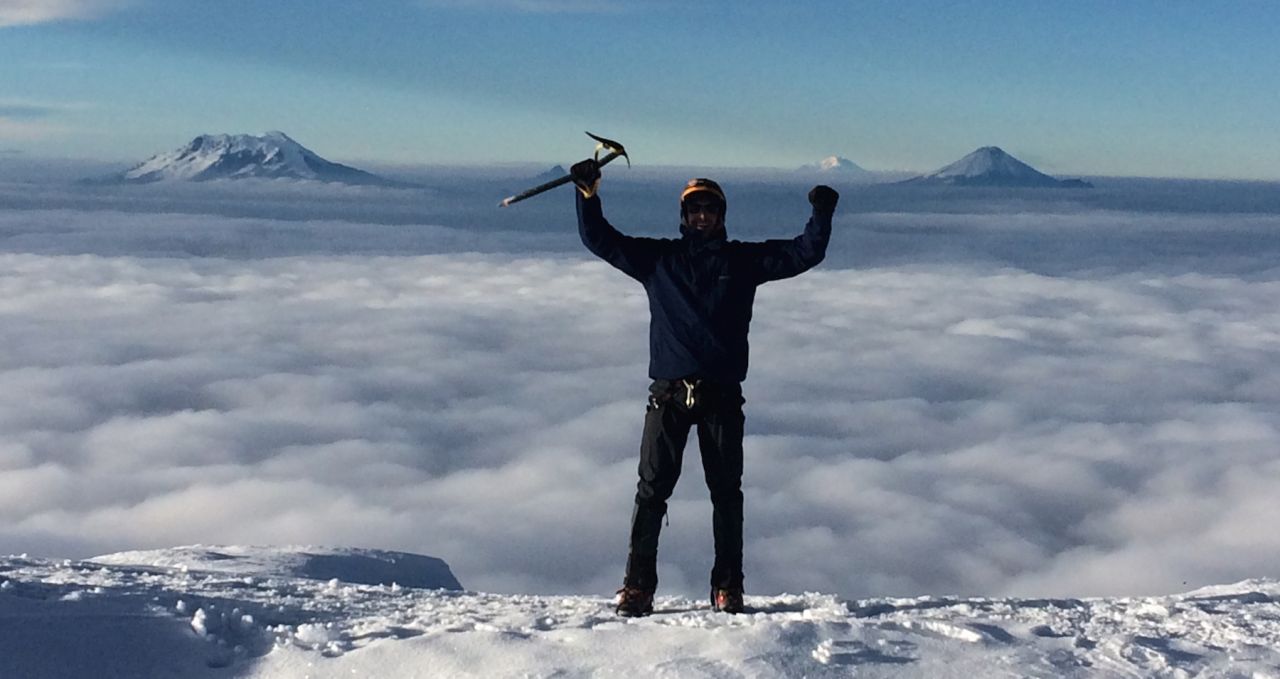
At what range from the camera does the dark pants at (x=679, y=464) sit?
6.35 m

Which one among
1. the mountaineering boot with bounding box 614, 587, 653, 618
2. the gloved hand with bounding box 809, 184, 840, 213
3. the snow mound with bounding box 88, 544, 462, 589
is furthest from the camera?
the snow mound with bounding box 88, 544, 462, 589

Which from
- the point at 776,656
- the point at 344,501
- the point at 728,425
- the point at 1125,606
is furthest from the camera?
the point at 344,501

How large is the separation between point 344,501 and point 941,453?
103 meters

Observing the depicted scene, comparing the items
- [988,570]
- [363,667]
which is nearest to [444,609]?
[363,667]

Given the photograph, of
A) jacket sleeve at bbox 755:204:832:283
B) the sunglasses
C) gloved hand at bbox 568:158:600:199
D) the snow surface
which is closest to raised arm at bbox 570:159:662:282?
gloved hand at bbox 568:158:600:199

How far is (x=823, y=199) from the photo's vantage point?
6.24m

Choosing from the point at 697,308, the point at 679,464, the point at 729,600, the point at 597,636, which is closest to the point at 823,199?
the point at 697,308

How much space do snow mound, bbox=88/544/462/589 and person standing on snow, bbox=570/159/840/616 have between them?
5371mm

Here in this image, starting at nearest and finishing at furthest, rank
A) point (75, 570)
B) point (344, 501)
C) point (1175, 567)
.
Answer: point (75, 570), point (1175, 567), point (344, 501)

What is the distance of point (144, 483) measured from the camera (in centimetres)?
15025

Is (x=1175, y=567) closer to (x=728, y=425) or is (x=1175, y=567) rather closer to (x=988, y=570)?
(x=988, y=570)

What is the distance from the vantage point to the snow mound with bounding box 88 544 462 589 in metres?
11.1

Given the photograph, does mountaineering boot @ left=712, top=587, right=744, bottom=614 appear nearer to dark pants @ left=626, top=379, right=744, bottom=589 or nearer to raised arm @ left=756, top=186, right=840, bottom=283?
dark pants @ left=626, top=379, right=744, bottom=589

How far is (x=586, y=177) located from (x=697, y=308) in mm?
1035
